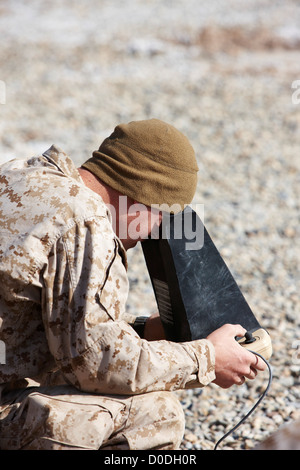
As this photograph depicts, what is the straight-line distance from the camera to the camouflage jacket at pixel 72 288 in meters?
2.54

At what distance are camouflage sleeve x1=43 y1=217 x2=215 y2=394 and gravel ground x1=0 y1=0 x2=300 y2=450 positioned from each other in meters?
1.35

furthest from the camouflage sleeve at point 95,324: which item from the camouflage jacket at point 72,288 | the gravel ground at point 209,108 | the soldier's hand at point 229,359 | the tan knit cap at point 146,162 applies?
the gravel ground at point 209,108

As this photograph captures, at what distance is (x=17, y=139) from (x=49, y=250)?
302 inches

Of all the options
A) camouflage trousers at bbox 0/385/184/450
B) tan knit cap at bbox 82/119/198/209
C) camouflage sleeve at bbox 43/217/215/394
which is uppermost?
tan knit cap at bbox 82/119/198/209

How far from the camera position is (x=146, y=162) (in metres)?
2.91

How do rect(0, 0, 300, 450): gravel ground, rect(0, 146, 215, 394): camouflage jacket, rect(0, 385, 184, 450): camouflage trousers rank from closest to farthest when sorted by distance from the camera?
rect(0, 146, 215, 394): camouflage jacket, rect(0, 385, 184, 450): camouflage trousers, rect(0, 0, 300, 450): gravel ground

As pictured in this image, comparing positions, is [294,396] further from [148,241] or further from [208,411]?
[148,241]

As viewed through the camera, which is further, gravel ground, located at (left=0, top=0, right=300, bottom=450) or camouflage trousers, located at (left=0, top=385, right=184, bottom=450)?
gravel ground, located at (left=0, top=0, right=300, bottom=450)

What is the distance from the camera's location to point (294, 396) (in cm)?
435

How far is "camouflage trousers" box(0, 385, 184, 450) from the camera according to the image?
2656mm

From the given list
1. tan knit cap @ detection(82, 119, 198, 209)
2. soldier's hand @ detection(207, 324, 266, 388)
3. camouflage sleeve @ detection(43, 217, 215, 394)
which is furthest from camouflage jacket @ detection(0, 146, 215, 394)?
tan knit cap @ detection(82, 119, 198, 209)

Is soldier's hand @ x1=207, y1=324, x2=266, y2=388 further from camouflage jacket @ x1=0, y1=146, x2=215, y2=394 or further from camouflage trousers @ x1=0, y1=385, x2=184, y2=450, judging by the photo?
camouflage trousers @ x1=0, y1=385, x2=184, y2=450

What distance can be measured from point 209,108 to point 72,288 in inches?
396
